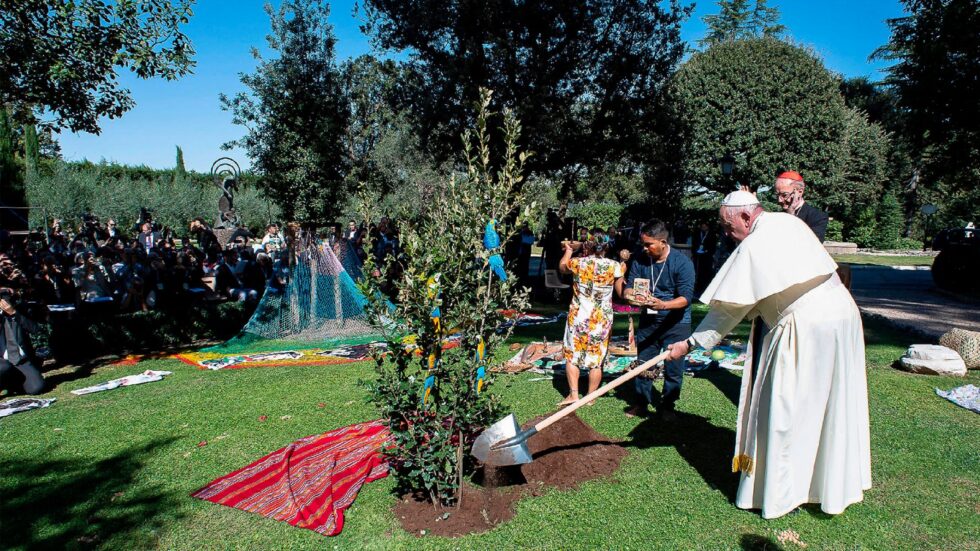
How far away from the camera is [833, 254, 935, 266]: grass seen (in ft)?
82.7

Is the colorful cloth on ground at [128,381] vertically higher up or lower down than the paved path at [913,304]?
lower down

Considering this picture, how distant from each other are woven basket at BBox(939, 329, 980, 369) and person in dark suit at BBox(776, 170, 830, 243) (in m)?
3.84

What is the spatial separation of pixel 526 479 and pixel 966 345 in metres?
6.84

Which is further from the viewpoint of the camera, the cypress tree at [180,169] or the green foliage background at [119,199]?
the cypress tree at [180,169]

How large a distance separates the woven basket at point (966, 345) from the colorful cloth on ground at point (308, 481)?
24.7 feet

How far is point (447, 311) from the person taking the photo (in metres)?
3.86

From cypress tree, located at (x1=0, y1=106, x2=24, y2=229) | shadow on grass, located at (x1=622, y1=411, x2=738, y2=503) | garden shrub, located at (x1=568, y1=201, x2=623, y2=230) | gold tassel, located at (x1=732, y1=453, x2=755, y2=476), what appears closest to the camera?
gold tassel, located at (x1=732, y1=453, x2=755, y2=476)

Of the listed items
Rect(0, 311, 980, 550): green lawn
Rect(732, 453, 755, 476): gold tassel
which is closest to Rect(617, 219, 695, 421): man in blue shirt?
Rect(0, 311, 980, 550): green lawn

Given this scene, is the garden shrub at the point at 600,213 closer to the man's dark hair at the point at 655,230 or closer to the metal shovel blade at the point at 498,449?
the man's dark hair at the point at 655,230

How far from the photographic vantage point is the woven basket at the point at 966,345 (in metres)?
7.41

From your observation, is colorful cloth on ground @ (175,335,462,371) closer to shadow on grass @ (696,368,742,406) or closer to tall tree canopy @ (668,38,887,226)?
shadow on grass @ (696,368,742,406)

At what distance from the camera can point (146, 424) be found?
6148 mm

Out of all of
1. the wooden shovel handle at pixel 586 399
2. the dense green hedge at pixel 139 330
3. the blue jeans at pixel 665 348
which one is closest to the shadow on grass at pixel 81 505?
the wooden shovel handle at pixel 586 399

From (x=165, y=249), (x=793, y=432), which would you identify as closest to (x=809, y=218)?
(x=793, y=432)
